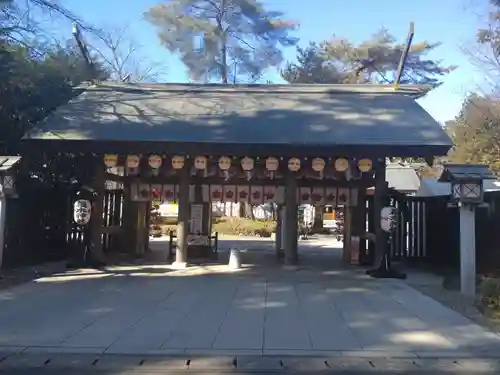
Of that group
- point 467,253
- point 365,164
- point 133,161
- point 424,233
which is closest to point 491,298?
point 467,253

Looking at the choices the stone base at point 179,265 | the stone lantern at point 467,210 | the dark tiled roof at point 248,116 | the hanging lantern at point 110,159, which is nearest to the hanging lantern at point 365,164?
the dark tiled roof at point 248,116

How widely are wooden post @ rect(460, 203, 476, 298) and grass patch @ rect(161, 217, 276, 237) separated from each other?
21.5 m

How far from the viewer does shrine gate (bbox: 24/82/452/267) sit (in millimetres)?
13805

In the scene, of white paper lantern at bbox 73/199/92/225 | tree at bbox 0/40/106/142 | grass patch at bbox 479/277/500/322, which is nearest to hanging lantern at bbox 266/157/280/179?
white paper lantern at bbox 73/199/92/225

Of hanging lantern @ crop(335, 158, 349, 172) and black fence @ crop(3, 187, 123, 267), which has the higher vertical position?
hanging lantern @ crop(335, 158, 349, 172)

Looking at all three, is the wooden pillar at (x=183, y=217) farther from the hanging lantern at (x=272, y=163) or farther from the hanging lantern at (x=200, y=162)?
the hanging lantern at (x=272, y=163)

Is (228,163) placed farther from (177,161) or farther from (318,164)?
(318,164)

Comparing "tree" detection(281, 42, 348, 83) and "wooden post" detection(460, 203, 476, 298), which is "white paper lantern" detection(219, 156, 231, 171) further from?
"tree" detection(281, 42, 348, 83)

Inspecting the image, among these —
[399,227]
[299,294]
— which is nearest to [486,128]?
[399,227]

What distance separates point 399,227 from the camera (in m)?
17.5

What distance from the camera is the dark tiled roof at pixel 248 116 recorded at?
45.6 ft

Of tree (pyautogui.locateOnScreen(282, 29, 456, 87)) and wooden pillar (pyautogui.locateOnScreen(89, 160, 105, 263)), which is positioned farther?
tree (pyautogui.locateOnScreen(282, 29, 456, 87))

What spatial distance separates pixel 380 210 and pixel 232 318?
276 inches

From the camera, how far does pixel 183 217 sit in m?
15.3
